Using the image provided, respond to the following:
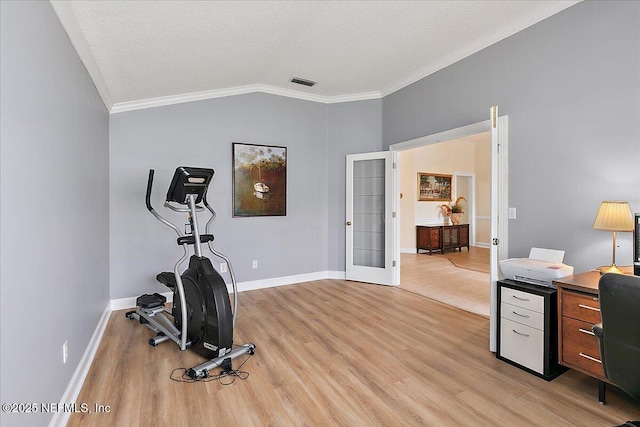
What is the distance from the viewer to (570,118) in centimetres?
267

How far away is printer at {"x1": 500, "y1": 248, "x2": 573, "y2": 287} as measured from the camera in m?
2.33

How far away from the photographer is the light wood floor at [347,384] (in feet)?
6.22

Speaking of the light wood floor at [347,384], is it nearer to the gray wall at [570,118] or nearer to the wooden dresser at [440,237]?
the gray wall at [570,118]

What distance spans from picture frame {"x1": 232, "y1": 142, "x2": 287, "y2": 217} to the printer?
311 cm

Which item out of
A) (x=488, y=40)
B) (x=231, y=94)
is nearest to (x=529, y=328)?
(x=488, y=40)

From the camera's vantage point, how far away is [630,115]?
2.32m

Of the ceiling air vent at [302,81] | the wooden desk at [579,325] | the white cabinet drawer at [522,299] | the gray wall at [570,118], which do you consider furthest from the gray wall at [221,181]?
the wooden desk at [579,325]

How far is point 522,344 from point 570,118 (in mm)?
1892

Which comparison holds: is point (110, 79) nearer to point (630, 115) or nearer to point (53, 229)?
point (53, 229)

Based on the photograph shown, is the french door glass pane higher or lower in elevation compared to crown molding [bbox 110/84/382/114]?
lower

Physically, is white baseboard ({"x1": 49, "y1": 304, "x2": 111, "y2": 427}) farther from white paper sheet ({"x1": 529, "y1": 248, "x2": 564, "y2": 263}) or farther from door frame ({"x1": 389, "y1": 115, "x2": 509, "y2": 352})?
white paper sheet ({"x1": 529, "y1": 248, "x2": 564, "y2": 263})

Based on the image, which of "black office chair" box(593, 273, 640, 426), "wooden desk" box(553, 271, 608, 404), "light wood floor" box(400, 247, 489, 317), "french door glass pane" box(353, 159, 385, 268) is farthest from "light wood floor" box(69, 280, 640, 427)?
"french door glass pane" box(353, 159, 385, 268)

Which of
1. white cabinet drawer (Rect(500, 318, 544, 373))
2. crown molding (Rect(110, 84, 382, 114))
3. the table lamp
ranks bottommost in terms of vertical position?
white cabinet drawer (Rect(500, 318, 544, 373))

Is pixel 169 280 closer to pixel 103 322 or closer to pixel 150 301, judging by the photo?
pixel 150 301
